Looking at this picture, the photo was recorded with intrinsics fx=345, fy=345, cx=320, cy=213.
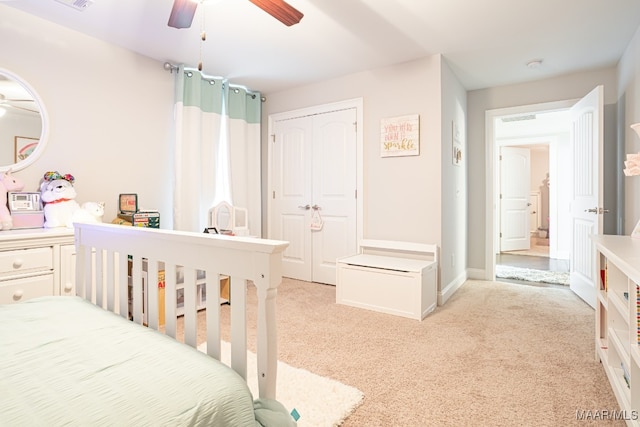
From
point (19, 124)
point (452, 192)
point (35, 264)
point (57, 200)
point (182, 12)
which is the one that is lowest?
point (35, 264)

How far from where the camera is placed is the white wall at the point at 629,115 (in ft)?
8.91

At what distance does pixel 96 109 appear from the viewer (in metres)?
2.86

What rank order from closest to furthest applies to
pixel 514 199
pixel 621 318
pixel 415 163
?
1. pixel 621 318
2. pixel 415 163
3. pixel 514 199

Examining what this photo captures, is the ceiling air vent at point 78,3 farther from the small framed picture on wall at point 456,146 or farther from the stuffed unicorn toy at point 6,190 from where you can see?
the small framed picture on wall at point 456,146

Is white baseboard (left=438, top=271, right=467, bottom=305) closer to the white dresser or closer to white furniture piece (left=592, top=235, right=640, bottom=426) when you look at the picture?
white furniture piece (left=592, top=235, right=640, bottom=426)

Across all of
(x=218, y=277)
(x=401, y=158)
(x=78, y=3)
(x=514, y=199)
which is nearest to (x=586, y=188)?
(x=401, y=158)

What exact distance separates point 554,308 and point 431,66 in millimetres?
2459

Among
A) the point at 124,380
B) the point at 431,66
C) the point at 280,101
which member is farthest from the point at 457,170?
the point at 124,380

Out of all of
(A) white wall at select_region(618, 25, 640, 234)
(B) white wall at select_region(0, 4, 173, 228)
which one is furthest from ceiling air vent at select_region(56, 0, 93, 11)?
(A) white wall at select_region(618, 25, 640, 234)

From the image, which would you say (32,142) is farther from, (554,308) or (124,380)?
(554,308)

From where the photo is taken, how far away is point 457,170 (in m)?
3.77

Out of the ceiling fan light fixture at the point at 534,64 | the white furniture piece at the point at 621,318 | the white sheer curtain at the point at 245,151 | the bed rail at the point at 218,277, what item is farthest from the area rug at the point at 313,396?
the ceiling fan light fixture at the point at 534,64

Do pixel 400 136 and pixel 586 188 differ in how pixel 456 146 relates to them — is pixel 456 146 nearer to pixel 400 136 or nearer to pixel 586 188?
pixel 400 136

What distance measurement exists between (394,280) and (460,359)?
0.90 meters
